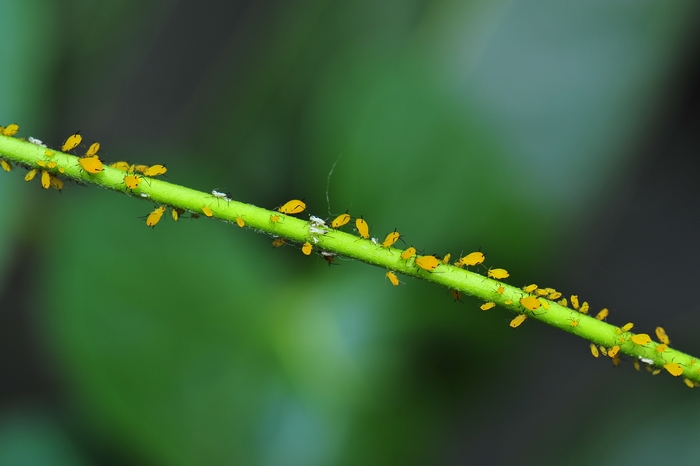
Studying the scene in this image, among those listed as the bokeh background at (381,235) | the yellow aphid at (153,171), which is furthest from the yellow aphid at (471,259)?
the bokeh background at (381,235)

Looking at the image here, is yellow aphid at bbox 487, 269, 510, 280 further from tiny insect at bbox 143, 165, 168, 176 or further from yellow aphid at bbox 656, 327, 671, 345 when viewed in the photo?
tiny insect at bbox 143, 165, 168, 176

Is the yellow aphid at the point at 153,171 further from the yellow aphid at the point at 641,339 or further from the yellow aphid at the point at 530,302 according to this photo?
the yellow aphid at the point at 641,339

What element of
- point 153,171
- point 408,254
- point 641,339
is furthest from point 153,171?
point 641,339

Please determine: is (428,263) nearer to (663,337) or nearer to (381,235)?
(663,337)

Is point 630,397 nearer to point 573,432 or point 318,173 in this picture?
point 573,432

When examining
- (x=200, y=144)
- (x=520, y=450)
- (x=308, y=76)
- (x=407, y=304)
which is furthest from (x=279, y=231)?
(x=520, y=450)

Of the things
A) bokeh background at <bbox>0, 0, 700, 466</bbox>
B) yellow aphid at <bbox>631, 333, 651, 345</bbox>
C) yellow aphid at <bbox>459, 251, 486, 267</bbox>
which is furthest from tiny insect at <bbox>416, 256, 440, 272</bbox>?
bokeh background at <bbox>0, 0, 700, 466</bbox>
